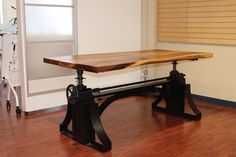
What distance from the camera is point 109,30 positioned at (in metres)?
4.57

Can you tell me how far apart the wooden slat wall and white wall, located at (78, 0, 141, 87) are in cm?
41

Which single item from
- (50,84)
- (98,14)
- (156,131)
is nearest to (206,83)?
(156,131)

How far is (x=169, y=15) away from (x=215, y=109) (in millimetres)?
1562

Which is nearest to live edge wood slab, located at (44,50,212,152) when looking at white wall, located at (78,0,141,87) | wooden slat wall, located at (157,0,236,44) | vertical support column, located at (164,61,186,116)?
vertical support column, located at (164,61,186,116)

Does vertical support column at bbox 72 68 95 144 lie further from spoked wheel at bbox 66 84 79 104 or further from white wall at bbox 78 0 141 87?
white wall at bbox 78 0 141 87

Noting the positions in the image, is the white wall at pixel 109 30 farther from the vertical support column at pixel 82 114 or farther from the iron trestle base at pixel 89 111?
the vertical support column at pixel 82 114

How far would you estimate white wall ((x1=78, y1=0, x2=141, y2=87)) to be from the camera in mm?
4262

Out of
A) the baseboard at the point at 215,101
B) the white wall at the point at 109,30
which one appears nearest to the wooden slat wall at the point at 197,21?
the white wall at the point at 109,30

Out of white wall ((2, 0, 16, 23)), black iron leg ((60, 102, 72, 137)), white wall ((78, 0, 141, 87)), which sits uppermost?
white wall ((2, 0, 16, 23))

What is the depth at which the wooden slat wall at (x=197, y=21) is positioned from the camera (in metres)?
3.98

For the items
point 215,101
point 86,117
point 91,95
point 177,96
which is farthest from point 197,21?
point 86,117

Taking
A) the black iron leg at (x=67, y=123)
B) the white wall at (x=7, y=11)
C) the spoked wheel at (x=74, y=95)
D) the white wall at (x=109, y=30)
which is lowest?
the black iron leg at (x=67, y=123)

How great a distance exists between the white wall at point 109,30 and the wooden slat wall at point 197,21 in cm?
41

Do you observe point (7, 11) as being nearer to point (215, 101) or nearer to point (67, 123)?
point (67, 123)
